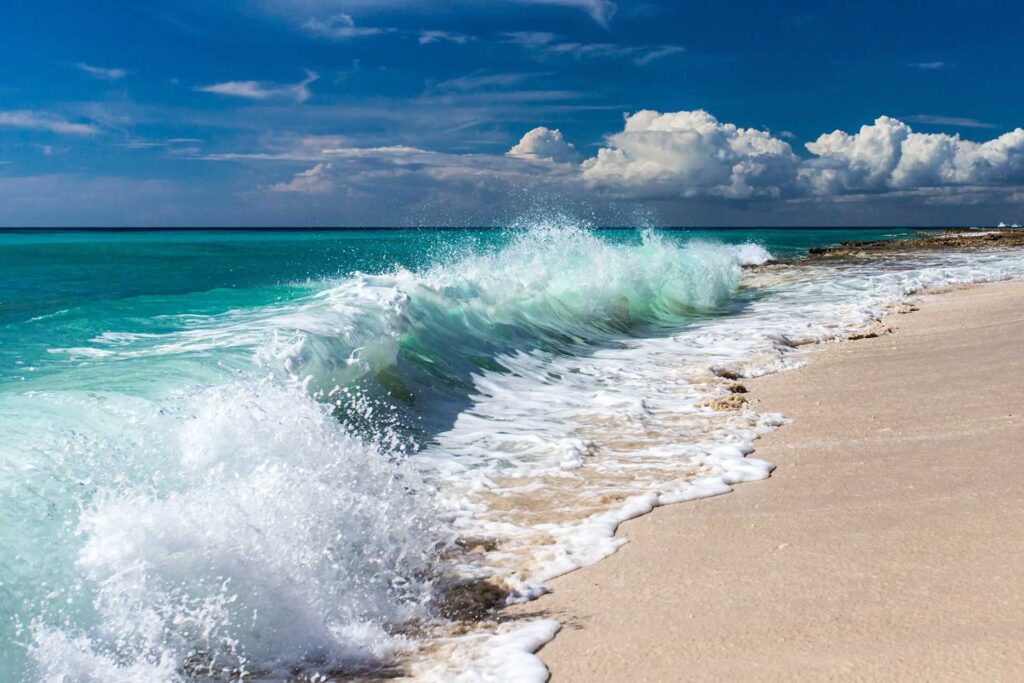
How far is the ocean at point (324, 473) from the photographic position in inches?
124

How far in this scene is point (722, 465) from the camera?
5.30 meters

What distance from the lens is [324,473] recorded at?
438 cm

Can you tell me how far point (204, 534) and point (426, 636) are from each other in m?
1.04

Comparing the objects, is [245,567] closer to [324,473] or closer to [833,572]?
[324,473]

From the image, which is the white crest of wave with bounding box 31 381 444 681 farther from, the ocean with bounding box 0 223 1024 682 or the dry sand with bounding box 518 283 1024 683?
the dry sand with bounding box 518 283 1024 683

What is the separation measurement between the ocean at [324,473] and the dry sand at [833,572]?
10.3 inches

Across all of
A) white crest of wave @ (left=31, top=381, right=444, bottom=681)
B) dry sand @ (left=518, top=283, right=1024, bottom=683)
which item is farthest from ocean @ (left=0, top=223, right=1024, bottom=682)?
dry sand @ (left=518, top=283, right=1024, bottom=683)

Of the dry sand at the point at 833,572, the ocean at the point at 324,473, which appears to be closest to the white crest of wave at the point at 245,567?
the ocean at the point at 324,473

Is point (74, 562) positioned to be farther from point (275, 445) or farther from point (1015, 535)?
point (1015, 535)

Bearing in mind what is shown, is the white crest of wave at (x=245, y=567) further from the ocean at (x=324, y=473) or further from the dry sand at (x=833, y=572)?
A: the dry sand at (x=833, y=572)

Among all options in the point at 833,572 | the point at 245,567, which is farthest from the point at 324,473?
the point at 833,572

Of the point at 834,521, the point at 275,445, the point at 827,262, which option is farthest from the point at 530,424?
the point at 827,262

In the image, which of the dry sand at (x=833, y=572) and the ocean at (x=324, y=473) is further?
the ocean at (x=324, y=473)

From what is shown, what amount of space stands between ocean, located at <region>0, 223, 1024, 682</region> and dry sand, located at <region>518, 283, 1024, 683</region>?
0.26 m
